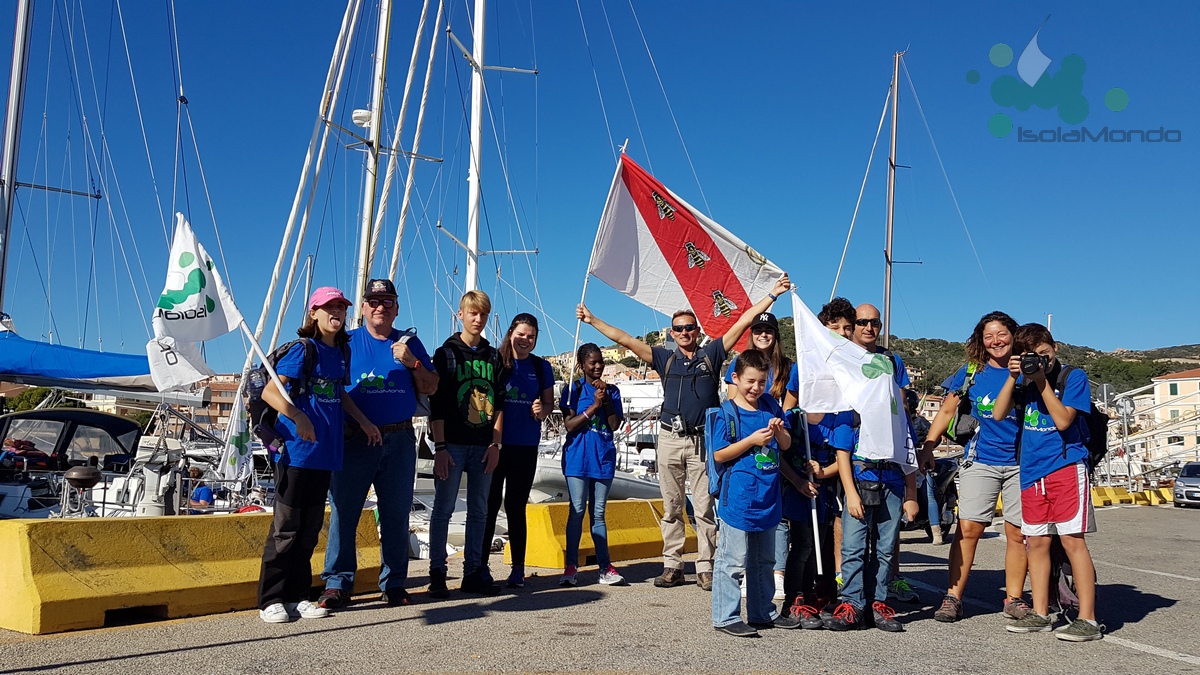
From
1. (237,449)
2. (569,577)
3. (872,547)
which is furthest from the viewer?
(237,449)

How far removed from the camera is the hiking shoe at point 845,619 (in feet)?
18.6

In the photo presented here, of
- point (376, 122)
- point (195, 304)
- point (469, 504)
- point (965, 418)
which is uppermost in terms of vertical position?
point (376, 122)

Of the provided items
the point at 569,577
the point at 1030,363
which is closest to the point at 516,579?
the point at 569,577

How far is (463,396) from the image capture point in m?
6.60

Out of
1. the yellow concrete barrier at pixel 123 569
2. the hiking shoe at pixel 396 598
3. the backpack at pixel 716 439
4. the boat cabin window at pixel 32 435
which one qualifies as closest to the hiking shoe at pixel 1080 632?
the backpack at pixel 716 439

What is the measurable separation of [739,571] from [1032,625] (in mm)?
1954

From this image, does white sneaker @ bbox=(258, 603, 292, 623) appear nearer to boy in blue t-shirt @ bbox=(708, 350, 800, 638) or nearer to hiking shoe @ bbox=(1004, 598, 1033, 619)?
boy in blue t-shirt @ bbox=(708, 350, 800, 638)

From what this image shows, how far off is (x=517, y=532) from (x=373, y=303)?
2.21 metres

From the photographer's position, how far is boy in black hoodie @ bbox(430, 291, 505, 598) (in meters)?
6.59

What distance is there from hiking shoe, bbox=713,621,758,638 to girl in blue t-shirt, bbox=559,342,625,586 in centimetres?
195

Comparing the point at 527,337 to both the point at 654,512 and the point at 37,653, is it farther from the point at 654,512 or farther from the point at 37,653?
the point at 37,653

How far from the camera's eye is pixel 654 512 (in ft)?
30.2

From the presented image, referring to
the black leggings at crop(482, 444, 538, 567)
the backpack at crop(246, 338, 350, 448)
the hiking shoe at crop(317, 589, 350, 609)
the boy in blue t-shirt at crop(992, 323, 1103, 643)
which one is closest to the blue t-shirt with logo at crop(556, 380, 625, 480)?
the black leggings at crop(482, 444, 538, 567)

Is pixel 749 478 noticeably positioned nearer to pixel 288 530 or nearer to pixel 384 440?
pixel 384 440
